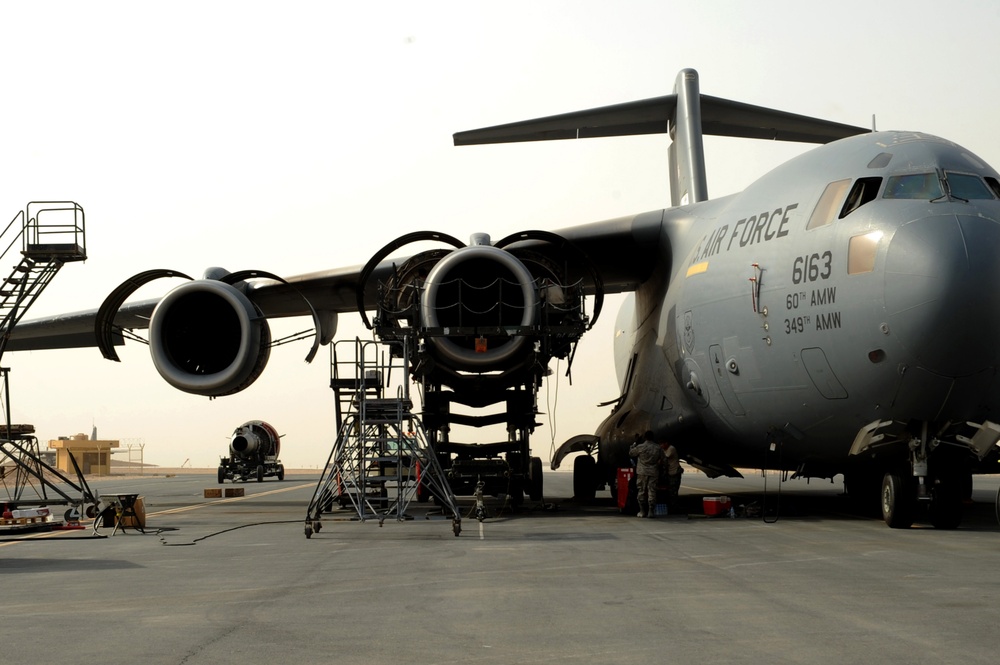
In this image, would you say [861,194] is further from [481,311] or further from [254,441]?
[254,441]

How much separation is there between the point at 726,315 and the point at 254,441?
3048cm

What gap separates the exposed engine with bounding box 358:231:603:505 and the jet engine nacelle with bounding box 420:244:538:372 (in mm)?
15

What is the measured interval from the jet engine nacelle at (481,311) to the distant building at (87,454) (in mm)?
46350

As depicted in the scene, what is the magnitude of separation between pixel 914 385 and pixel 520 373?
6887 mm

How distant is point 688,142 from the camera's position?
20281 mm

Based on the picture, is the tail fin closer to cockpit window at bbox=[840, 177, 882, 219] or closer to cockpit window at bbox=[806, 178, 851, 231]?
cockpit window at bbox=[806, 178, 851, 231]

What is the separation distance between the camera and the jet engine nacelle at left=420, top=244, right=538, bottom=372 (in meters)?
15.9

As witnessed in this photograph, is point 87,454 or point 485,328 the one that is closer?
point 485,328

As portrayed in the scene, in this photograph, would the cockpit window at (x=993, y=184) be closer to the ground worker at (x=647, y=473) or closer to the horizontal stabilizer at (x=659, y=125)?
the ground worker at (x=647, y=473)

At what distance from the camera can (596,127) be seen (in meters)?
21.0

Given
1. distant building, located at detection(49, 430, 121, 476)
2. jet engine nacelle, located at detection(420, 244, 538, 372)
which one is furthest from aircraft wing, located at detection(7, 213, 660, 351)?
distant building, located at detection(49, 430, 121, 476)

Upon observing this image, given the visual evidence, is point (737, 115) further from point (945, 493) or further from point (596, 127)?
point (945, 493)

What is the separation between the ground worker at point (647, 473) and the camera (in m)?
15.6

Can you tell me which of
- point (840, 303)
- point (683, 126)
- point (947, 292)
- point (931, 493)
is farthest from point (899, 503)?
point (683, 126)
